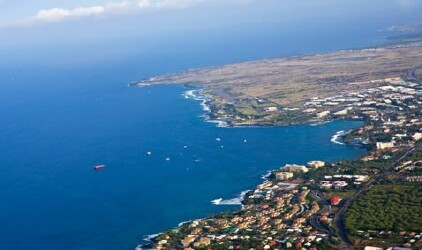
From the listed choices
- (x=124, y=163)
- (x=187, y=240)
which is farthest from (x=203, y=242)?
(x=124, y=163)

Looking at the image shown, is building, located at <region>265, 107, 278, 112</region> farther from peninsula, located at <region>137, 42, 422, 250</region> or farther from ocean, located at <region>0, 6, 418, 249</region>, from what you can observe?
ocean, located at <region>0, 6, 418, 249</region>

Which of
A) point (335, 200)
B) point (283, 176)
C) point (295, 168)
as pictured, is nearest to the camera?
point (335, 200)

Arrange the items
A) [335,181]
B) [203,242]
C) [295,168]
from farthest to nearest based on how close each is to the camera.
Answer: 1. [295,168]
2. [335,181]
3. [203,242]

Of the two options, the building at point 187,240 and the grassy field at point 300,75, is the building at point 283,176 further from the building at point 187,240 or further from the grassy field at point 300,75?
the grassy field at point 300,75

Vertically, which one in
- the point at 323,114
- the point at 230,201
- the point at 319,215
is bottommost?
the point at 230,201

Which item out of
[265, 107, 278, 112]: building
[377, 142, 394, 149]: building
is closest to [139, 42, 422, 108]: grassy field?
[265, 107, 278, 112]: building

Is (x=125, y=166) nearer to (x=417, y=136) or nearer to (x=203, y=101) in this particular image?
(x=417, y=136)
